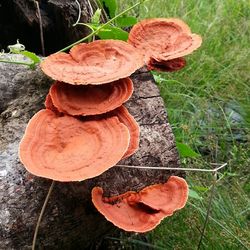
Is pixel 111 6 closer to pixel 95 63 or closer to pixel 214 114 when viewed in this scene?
pixel 95 63

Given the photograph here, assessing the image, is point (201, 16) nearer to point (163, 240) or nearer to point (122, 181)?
point (163, 240)

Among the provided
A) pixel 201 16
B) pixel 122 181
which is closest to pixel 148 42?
pixel 122 181

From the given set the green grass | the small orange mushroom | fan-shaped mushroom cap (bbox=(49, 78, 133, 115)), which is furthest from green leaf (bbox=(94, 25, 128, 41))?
the small orange mushroom

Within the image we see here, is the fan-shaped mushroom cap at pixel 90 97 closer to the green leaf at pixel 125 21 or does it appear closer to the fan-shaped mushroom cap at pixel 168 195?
the fan-shaped mushroom cap at pixel 168 195

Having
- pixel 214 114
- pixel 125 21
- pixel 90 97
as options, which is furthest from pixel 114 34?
pixel 214 114

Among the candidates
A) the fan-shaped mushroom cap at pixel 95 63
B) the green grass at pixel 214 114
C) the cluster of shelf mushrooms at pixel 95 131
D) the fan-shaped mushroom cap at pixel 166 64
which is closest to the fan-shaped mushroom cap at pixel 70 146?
the cluster of shelf mushrooms at pixel 95 131
